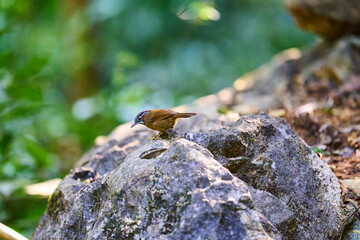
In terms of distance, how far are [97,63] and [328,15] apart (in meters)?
5.94

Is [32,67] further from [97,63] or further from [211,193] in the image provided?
[97,63]

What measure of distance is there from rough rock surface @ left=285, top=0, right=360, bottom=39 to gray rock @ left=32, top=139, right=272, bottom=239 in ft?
12.1

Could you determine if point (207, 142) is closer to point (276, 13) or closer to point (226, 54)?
point (226, 54)

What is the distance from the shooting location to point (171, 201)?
1.54 m

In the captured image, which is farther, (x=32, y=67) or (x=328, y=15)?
(x=328, y=15)

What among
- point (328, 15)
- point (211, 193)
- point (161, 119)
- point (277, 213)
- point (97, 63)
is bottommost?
point (277, 213)

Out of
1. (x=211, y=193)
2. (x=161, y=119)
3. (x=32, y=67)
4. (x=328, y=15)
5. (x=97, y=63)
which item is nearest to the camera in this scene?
(x=211, y=193)

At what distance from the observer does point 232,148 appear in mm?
2033

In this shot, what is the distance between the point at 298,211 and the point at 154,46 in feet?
30.0

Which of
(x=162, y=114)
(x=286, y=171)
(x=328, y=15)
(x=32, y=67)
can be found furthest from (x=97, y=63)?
(x=286, y=171)

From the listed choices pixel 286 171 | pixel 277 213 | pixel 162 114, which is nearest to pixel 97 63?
pixel 162 114

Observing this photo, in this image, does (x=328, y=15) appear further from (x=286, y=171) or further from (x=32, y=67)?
(x=32, y=67)

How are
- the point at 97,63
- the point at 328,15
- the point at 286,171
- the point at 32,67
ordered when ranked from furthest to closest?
the point at 97,63 → the point at 328,15 → the point at 32,67 → the point at 286,171

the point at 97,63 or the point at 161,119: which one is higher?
the point at 97,63
